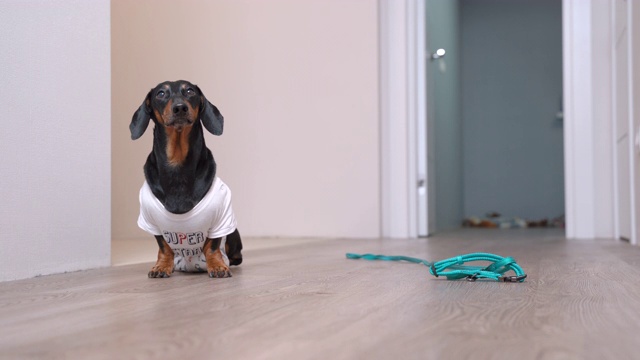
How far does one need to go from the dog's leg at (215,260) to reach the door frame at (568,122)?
2.63 m

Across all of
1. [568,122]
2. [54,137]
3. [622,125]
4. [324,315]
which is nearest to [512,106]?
[568,122]

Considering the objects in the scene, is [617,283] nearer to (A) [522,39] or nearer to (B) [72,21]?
(B) [72,21]

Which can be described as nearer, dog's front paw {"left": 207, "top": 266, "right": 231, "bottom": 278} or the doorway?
dog's front paw {"left": 207, "top": 266, "right": 231, "bottom": 278}

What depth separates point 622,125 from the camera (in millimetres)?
4324

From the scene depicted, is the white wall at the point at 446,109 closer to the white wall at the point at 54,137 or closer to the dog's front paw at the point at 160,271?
the white wall at the point at 54,137

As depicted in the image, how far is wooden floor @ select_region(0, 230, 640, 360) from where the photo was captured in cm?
110

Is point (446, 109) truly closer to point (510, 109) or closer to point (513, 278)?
point (510, 109)

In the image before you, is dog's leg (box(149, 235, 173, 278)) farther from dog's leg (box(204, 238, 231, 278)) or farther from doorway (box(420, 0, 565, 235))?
doorway (box(420, 0, 565, 235))

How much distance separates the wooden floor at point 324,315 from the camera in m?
1.10

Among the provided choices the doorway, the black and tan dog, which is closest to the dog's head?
the black and tan dog

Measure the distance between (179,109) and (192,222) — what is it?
12.5 inches

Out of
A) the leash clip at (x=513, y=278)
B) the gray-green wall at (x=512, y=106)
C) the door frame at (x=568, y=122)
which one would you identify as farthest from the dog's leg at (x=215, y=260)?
the gray-green wall at (x=512, y=106)

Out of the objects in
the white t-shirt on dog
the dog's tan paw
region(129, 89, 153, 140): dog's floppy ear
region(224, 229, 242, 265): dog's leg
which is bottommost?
the dog's tan paw

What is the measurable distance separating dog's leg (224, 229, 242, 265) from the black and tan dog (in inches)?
4.9
